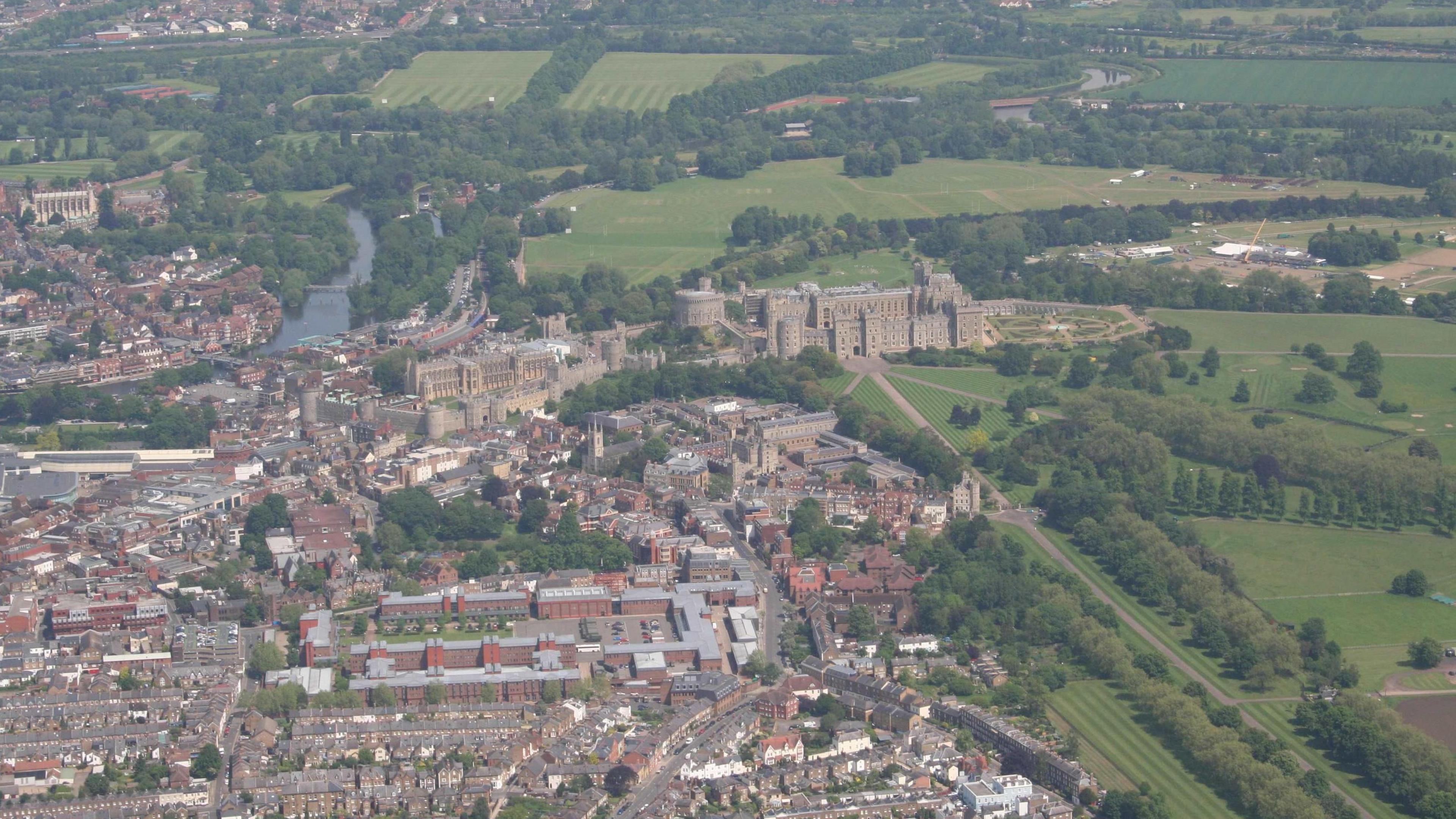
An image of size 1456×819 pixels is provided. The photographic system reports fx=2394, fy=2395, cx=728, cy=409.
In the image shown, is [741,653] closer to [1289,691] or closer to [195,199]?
[1289,691]

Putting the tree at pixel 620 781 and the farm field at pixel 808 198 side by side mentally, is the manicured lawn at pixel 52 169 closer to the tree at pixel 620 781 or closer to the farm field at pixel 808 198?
the farm field at pixel 808 198

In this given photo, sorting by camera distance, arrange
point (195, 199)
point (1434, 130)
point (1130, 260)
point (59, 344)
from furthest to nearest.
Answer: point (1434, 130), point (195, 199), point (1130, 260), point (59, 344)

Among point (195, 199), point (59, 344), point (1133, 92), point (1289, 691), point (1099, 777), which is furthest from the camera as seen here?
point (1133, 92)

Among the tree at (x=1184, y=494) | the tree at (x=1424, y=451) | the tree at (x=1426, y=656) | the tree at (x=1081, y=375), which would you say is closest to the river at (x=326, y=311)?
the tree at (x=1081, y=375)

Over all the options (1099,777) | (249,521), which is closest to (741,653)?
(1099,777)

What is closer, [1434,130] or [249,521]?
[249,521]

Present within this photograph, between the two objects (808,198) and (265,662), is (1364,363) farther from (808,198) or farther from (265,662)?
(265,662)

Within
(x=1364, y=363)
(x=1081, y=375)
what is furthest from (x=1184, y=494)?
(x=1364, y=363)

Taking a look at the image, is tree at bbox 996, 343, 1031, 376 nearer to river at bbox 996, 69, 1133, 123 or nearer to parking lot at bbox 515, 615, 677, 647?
parking lot at bbox 515, 615, 677, 647
